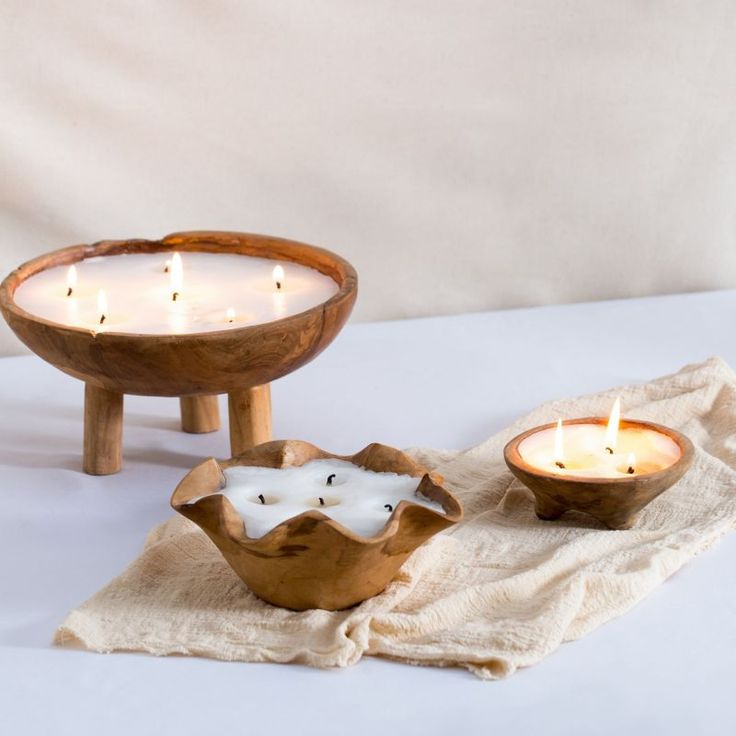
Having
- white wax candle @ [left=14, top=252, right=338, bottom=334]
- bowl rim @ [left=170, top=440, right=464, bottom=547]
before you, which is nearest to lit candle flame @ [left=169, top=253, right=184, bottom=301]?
white wax candle @ [left=14, top=252, right=338, bottom=334]

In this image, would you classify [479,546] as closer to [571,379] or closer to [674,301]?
[571,379]

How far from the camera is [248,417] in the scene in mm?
1734

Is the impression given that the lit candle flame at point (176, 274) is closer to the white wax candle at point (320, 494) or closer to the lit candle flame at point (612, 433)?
the white wax candle at point (320, 494)

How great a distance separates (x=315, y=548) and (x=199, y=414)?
0.61 metres

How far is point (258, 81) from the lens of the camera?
226cm

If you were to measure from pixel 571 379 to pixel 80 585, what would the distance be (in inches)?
33.3

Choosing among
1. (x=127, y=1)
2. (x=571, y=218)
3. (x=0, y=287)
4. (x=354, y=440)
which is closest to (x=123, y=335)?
(x=0, y=287)

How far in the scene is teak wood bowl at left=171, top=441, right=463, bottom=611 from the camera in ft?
4.29

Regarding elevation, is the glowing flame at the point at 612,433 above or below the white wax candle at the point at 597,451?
above

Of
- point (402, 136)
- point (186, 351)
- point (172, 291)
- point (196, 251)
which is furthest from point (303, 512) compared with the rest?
point (402, 136)

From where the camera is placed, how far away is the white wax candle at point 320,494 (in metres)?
1.37

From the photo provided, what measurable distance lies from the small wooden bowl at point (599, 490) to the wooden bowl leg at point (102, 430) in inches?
19.5

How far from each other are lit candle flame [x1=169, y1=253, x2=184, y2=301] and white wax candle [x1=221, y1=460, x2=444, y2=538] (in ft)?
1.22

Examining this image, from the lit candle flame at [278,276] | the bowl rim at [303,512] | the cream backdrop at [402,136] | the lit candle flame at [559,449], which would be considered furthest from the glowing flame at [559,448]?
the cream backdrop at [402,136]
